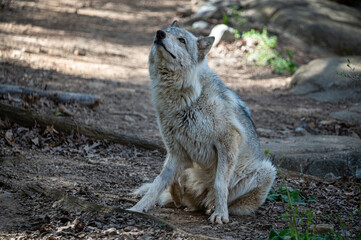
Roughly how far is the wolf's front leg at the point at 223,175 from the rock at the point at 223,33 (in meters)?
11.5

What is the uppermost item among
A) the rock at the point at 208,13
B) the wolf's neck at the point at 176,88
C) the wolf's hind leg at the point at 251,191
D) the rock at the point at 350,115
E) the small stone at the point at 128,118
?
the wolf's neck at the point at 176,88

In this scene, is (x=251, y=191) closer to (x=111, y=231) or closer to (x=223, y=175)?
(x=223, y=175)

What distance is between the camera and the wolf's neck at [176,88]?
4.84 metres

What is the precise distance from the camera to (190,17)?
64.6ft

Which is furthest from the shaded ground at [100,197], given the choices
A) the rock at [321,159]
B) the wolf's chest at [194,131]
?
the wolf's chest at [194,131]

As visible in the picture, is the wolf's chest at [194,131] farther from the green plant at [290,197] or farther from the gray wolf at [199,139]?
the green plant at [290,197]

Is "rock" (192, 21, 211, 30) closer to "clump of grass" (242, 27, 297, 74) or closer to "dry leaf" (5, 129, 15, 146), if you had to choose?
"clump of grass" (242, 27, 297, 74)

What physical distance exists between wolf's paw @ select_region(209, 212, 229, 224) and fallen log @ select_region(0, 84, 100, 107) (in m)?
5.21

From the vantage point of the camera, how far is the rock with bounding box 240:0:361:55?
635 inches

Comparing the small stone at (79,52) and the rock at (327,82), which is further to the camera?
the small stone at (79,52)

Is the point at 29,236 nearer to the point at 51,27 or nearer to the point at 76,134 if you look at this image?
the point at 76,134

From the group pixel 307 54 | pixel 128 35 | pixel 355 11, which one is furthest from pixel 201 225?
pixel 355 11

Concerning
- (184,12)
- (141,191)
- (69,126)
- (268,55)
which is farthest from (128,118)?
(184,12)

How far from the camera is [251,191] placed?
5.20m
